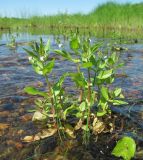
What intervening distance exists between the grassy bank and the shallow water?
14444mm

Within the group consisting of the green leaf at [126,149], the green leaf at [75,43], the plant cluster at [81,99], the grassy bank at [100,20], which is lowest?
the green leaf at [126,149]

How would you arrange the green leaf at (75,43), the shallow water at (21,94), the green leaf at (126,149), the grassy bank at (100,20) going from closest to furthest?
the green leaf at (126,149)
the green leaf at (75,43)
the shallow water at (21,94)
the grassy bank at (100,20)

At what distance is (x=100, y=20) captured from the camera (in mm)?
25906

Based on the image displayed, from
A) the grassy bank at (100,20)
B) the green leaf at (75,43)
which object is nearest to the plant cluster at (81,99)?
the green leaf at (75,43)

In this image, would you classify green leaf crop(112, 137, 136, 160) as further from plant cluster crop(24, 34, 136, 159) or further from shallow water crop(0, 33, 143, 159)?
shallow water crop(0, 33, 143, 159)

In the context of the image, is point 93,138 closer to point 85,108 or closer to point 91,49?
point 85,108

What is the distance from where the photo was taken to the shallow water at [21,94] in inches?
141

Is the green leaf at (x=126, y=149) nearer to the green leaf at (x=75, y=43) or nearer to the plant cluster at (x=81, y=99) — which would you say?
the plant cluster at (x=81, y=99)

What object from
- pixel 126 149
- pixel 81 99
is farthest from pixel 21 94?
pixel 126 149

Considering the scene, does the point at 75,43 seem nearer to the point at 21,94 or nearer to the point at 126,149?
the point at 126,149

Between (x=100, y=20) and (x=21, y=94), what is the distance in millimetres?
21583

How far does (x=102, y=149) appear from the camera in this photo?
3268 mm

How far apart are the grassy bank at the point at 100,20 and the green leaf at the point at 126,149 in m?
19.4

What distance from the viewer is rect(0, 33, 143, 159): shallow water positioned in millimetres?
3583
